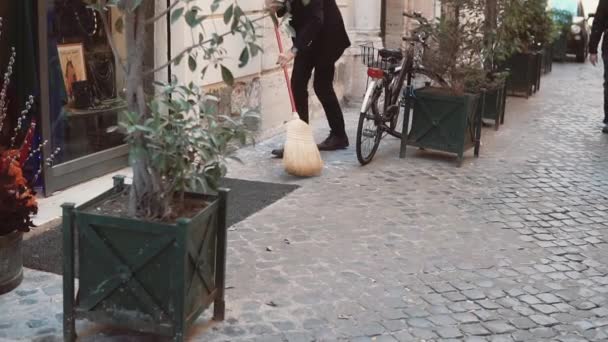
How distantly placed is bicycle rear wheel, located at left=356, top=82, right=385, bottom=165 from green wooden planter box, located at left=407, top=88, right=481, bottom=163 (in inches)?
14.2

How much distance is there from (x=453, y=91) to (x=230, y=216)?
2886 millimetres

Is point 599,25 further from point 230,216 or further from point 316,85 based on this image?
point 230,216

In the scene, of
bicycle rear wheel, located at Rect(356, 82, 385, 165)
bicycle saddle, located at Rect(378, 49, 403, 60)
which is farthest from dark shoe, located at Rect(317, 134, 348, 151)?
bicycle saddle, located at Rect(378, 49, 403, 60)

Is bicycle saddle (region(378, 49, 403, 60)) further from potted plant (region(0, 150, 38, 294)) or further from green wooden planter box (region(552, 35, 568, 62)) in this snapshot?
green wooden planter box (region(552, 35, 568, 62))

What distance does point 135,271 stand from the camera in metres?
3.49

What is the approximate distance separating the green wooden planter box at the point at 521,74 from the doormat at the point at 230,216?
662 centimetres

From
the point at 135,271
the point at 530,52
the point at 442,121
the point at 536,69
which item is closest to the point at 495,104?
the point at 442,121

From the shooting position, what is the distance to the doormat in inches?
183

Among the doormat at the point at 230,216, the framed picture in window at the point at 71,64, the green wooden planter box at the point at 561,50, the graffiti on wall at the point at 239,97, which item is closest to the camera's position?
the doormat at the point at 230,216

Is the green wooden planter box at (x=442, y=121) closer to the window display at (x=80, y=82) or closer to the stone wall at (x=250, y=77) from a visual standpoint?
the stone wall at (x=250, y=77)

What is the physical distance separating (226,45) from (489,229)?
3037 millimetres

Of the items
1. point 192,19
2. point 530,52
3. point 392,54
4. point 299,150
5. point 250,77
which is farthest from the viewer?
point 530,52

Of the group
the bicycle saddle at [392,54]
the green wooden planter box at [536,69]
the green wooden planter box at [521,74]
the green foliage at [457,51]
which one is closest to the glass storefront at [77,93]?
the bicycle saddle at [392,54]

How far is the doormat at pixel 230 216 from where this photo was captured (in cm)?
466
